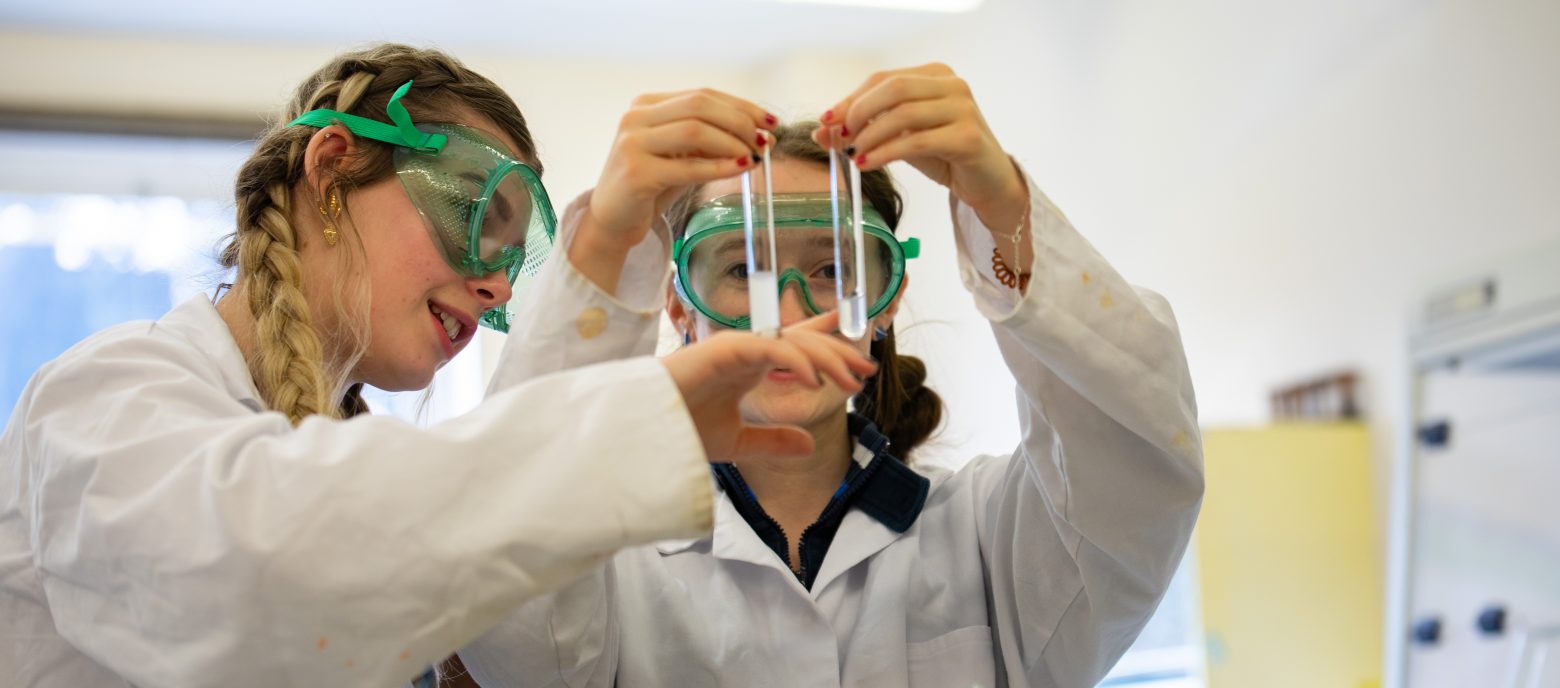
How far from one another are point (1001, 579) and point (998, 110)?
10.7ft

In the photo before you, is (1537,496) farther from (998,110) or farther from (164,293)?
(164,293)

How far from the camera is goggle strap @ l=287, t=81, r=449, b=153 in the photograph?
1302mm

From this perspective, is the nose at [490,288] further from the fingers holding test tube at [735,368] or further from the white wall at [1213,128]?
the white wall at [1213,128]

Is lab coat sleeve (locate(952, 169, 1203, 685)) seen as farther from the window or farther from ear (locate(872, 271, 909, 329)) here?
the window

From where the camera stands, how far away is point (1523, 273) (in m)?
2.35

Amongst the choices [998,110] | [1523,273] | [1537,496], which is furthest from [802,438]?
[998,110]

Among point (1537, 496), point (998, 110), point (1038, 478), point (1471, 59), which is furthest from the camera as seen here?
point (998, 110)

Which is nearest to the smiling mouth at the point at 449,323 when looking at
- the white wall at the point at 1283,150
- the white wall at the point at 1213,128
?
the white wall at the point at 1213,128

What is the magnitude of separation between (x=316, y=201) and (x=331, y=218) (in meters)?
0.02

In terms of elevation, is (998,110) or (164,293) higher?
(998,110)

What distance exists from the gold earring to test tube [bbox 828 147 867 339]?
0.51 metres

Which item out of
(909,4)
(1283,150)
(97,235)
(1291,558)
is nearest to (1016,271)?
(1291,558)

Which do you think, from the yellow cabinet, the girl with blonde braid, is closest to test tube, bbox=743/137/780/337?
the girl with blonde braid

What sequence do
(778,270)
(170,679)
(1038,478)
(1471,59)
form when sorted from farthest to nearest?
(1471,59)
(778,270)
(1038,478)
(170,679)
